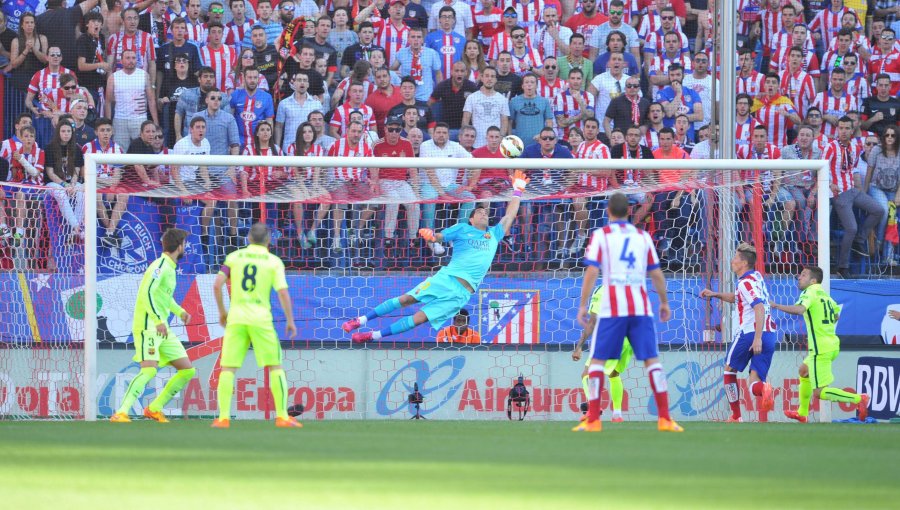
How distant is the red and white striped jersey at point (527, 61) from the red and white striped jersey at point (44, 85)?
20.5ft

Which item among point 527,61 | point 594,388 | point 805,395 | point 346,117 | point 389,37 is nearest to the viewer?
point 594,388

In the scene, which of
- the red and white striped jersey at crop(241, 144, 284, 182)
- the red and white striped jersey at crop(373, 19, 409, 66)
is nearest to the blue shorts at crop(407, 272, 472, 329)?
the red and white striped jersey at crop(241, 144, 284, 182)

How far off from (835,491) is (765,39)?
14308 millimetres

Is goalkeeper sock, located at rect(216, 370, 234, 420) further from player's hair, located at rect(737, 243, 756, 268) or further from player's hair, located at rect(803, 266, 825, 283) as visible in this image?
player's hair, located at rect(803, 266, 825, 283)

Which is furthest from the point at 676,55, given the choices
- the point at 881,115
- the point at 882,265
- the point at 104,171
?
the point at 104,171

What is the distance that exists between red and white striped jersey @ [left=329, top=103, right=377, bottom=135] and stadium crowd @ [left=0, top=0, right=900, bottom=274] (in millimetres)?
33

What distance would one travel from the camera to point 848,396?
1373 cm

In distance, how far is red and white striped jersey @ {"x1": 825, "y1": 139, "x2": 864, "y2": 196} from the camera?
57.6 ft

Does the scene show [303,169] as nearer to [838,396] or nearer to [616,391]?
[616,391]

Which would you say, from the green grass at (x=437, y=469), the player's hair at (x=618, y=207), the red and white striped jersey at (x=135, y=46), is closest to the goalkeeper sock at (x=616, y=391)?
the green grass at (x=437, y=469)

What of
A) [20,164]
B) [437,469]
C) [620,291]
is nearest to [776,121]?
[620,291]

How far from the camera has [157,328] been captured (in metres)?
12.2

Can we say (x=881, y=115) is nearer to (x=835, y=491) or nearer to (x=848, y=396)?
(x=848, y=396)

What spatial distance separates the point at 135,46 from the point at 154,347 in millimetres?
6840
